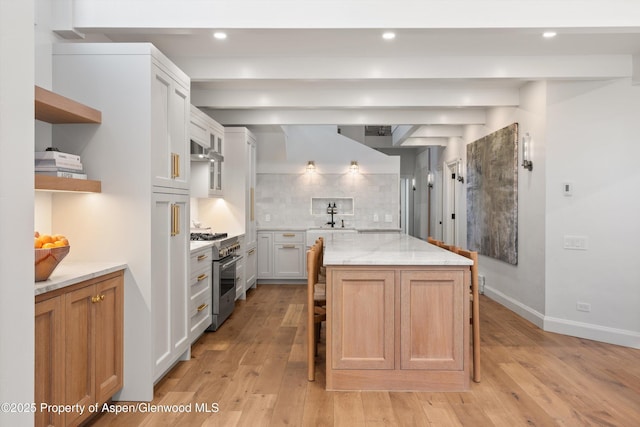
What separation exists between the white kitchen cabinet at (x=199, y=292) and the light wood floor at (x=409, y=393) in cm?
18

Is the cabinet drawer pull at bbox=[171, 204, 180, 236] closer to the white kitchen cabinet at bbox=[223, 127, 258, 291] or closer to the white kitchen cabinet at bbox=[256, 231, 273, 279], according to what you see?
A: the white kitchen cabinet at bbox=[223, 127, 258, 291]

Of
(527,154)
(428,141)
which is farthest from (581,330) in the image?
(428,141)

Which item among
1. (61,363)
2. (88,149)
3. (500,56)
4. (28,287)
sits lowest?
(61,363)

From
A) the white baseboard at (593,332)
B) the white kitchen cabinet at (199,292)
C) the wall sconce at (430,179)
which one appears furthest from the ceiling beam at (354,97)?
the wall sconce at (430,179)

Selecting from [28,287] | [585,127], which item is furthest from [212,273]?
[585,127]

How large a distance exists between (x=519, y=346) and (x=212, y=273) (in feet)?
9.54

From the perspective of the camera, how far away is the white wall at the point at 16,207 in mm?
1216

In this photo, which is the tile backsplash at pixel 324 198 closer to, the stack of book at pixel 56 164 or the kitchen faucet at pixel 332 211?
the kitchen faucet at pixel 332 211

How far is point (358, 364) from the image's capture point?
2.97m

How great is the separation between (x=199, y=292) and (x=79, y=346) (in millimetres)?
1788

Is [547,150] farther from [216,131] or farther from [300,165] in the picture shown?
[300,165]

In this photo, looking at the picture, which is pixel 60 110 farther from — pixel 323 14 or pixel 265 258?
pixel 265 258

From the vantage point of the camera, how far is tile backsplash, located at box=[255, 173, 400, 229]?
8.02m

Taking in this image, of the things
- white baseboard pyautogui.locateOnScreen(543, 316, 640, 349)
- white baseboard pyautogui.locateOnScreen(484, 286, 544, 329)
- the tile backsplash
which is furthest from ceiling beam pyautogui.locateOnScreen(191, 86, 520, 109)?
the tile backsplash
